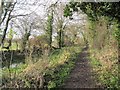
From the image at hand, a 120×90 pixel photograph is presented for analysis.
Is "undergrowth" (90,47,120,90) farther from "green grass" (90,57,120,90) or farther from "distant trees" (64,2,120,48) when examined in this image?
"distant trees" (64,2,120,48)

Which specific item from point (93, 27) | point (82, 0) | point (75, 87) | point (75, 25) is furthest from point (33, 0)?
point (75, 25)

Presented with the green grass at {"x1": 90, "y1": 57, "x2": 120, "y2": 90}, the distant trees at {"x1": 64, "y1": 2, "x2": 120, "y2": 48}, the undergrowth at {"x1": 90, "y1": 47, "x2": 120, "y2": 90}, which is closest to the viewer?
the green grass at {"x1": 90, "y1": 57, "x2": 120, "y2": 90}

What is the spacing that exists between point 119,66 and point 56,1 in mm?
3451

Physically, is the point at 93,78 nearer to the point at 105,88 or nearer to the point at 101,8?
the point at 105,88

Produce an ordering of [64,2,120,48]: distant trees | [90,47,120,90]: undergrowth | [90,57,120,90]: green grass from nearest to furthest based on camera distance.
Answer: [90,57,120,90]: green grass → [90,47,120,90]: undergrowth → [64,2,120,48]: distant trees

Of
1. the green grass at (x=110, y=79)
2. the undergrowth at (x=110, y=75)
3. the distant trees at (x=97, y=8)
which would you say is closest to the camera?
the green grass at (x=110, y=79)

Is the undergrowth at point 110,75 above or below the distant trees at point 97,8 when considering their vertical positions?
below

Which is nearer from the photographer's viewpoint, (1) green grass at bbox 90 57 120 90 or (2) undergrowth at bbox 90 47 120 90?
(1) green grass at bbox 90 57 120 90

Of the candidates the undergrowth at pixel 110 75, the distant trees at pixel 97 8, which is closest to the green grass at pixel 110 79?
the undergrowth at pixel 110 75

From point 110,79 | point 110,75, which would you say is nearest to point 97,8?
point 110,79

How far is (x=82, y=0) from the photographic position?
902 cm

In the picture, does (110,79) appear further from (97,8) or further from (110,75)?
(97,8)

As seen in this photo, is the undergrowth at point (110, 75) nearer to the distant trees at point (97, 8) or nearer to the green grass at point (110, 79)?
the green grass at point (110, 79)

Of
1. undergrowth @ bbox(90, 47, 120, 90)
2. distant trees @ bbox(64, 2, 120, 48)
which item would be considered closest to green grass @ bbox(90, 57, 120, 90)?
undergrowth @ bbox(90, 47, 120, 90)
